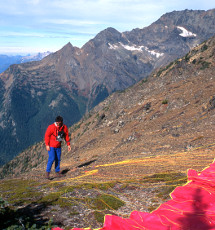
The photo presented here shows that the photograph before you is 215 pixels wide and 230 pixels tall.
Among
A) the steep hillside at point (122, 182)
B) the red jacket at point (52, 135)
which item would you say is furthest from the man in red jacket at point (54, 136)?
the steep hillside at point (122, 182)

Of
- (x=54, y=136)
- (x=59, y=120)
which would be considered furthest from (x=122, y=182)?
(x=59, y=120)

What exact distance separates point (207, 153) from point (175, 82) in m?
27.5

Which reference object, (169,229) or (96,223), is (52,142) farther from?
(169,229)

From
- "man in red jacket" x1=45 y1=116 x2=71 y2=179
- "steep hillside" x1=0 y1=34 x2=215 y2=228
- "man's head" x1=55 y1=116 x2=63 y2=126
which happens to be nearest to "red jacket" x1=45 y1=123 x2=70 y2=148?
"man in red jacket" x1=45 y1=116 x2=71 y2=179

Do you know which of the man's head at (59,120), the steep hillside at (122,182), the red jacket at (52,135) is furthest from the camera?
the red jacket at (52,135)

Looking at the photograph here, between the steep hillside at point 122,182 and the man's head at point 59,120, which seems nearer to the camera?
the steep hillside at point 122,182

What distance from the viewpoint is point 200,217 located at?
17.0 ft

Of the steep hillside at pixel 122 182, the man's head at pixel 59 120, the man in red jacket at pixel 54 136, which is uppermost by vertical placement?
the man's head at pixel 59 120

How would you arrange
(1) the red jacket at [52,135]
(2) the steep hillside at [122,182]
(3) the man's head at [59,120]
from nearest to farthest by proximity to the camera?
(2) the steep hillside at [122,182] → (3) the man's head at [59,120] → (1) the red jacket at [52,135]

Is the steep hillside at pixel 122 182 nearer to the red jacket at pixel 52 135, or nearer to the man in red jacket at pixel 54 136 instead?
the man in red jacket at pixel 54 136

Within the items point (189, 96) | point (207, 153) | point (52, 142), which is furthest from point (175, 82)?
point (52, 142)

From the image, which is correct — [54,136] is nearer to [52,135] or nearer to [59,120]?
[52,135]

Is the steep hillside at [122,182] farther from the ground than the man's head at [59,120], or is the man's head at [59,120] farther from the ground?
the man's head at [59,120]

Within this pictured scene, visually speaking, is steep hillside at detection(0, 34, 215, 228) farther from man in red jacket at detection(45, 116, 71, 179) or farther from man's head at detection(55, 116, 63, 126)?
man's head at detection(55, 116, 63, 126)
